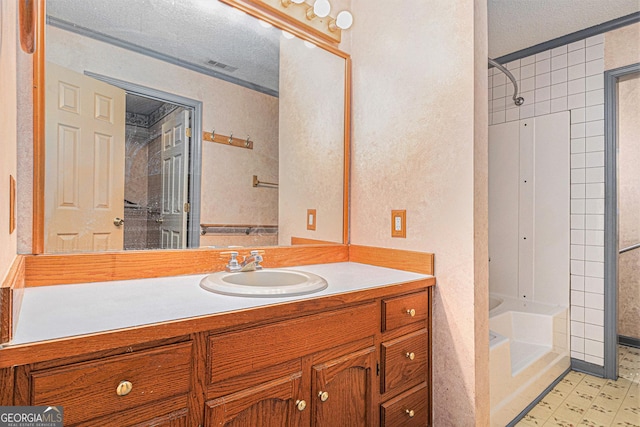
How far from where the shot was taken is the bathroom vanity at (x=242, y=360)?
0.64 m

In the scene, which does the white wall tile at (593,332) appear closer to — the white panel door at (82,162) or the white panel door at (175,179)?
the white panel door at (175,179)

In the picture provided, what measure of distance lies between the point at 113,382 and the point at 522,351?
7.53 ft

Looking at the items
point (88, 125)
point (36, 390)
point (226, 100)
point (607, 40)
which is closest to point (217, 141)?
point (226, 100)

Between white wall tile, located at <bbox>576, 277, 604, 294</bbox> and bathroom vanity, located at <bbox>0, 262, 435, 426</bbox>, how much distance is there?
165 centimetres

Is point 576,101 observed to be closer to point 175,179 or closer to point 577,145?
point 577,145

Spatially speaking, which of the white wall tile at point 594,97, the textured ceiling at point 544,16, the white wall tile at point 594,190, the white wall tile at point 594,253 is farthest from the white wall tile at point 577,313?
the textured ceiling at point 544,16

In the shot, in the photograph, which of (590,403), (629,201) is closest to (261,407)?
(590,403)

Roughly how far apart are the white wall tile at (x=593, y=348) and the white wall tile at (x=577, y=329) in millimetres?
49

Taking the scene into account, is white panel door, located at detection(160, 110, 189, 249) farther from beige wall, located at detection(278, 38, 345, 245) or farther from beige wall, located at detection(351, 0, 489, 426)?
beige wall, located at detection(351, 0, 489, 426)

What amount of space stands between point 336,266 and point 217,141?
30.6 inches

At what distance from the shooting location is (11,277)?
742 millimetres

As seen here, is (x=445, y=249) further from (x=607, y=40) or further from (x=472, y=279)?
(x=607, y=40)

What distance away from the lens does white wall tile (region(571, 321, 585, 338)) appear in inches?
91.4

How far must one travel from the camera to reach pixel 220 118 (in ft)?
4.68
